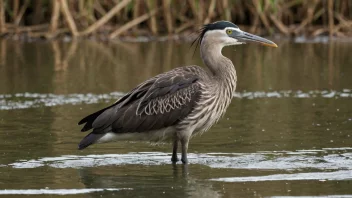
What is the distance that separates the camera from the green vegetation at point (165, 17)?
932 inches

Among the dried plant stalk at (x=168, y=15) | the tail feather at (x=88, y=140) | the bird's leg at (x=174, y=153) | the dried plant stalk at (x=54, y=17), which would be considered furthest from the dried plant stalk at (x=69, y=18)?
the tail feather at (x=88, y=140)

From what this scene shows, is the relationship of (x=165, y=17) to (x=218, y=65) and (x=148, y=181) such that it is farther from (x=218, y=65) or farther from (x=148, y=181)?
(x=148, y=181)

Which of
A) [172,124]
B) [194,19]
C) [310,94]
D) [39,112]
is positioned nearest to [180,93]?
[172,124]

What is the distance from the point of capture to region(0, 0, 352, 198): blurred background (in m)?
9.12

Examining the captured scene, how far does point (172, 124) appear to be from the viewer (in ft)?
34.1

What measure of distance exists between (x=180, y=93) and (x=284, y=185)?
2068mm

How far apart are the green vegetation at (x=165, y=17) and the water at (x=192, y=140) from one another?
3092mm

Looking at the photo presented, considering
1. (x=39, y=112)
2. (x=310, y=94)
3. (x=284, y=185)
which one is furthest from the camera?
(x=310, y=94)

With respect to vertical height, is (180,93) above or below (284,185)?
above

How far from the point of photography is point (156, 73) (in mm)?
17578

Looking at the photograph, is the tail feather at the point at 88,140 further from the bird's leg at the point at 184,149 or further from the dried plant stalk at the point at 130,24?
the dried plant stalk at the point at 130,24

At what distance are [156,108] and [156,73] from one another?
7258 mm

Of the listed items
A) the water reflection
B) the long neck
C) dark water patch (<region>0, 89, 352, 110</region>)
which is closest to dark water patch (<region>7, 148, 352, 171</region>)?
the long neck

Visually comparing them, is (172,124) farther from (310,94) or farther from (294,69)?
(294,69)
